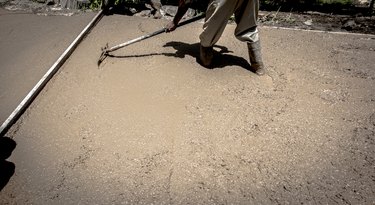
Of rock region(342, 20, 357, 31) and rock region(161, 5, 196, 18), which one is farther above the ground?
rock region(161, 5, 196, 18)

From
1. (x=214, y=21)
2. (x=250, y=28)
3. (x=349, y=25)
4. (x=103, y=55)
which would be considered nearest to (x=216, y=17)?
(x=214, y=21)

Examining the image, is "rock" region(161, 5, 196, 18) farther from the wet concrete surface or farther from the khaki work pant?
the khaki work pant

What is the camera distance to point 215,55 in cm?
416

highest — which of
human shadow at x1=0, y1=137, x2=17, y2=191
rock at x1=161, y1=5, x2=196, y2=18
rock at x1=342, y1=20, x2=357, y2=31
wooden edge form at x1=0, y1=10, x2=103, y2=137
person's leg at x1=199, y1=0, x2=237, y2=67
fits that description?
person's leg at x1=199, y1=0, x2=237, y2=67

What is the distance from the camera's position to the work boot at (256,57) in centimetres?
362

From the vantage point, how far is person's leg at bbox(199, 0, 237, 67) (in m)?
3.33

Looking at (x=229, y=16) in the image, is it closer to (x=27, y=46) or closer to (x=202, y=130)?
(x=202, y=130)

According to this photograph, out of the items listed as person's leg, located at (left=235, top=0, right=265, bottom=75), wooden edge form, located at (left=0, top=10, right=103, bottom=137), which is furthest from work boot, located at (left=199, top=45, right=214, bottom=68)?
wooden edge form, located at (left=0, top=10, right=103, bottom=137)

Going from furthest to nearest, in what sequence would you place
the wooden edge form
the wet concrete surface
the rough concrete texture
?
the wet concrete surface < the wooden edge form < the rough concrete texture

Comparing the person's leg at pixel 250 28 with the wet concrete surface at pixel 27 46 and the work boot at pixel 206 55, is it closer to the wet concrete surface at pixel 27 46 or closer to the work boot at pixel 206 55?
the work boot at pixel 206 55

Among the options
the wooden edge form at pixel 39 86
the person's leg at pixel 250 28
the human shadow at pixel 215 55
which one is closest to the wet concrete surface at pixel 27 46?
the wooden edge form at pixel 39 86

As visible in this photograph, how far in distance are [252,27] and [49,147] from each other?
2.62 m

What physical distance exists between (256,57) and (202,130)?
1286 mm

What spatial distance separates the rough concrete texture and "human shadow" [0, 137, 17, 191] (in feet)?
0.18
